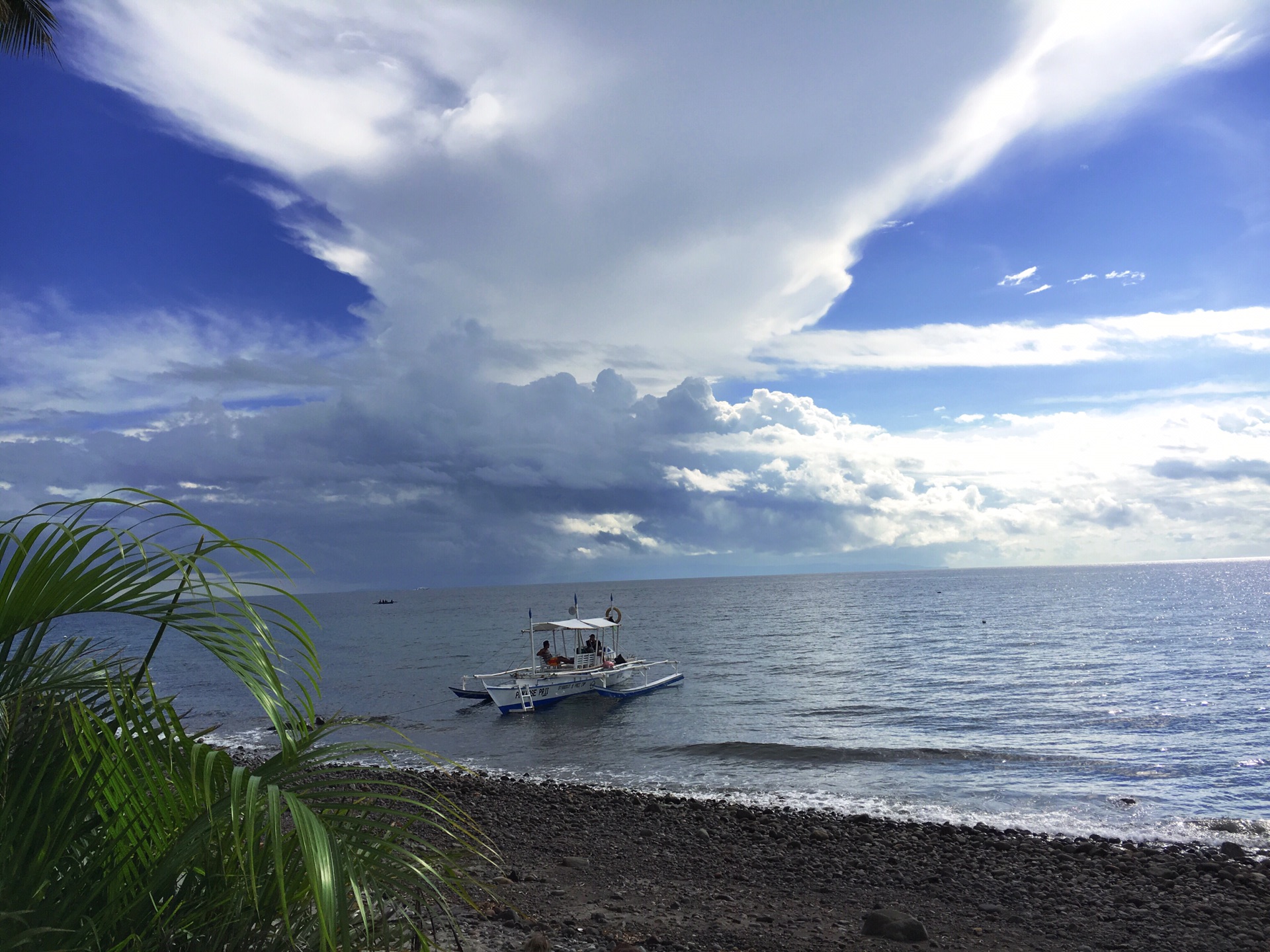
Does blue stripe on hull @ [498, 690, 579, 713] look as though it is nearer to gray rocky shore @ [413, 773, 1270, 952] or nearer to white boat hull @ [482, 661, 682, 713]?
white boat hull @ [482, 661, 682, 713]

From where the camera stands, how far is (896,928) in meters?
8.78

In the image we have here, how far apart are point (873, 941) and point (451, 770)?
52.9 feet

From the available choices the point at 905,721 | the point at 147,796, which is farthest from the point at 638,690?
the point at 147,796

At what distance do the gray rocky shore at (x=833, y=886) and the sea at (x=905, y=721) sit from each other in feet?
7.96

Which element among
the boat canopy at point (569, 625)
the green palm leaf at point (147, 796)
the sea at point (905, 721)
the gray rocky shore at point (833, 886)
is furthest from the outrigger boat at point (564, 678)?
the green palm leaf at point (147, 796)

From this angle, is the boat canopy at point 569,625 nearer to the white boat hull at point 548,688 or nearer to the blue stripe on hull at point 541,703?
the white boat hull at point 548,688

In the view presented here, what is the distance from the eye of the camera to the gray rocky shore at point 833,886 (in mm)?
8562

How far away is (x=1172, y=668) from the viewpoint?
1528 inches

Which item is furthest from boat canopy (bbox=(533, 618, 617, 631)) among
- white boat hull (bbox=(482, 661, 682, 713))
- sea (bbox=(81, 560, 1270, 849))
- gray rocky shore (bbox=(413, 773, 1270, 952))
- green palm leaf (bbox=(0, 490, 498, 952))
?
green palm leaf (bbox=(0, 490, 498, 952))

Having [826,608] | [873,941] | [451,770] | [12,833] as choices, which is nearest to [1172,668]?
[451,770]

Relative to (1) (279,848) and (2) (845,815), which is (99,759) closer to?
(1) (279,848)

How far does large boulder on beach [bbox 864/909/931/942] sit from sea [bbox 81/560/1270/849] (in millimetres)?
7029

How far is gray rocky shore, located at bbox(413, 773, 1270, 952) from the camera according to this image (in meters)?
8.56

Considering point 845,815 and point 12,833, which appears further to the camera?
point 845,815
